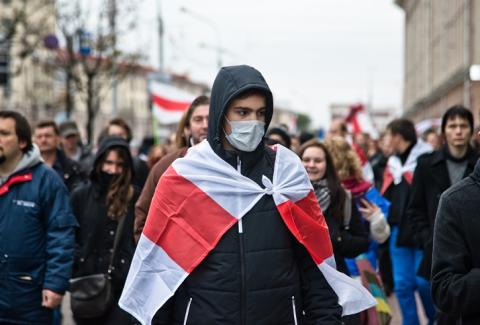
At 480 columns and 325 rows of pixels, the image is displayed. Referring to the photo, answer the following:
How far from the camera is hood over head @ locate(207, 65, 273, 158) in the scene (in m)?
3.99

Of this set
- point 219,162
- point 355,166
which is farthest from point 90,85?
point 219,162

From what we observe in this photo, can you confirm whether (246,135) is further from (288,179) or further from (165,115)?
(165,115)

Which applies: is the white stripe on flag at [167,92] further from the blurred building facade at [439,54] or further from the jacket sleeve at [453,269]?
the blurred building facade at [439,54]

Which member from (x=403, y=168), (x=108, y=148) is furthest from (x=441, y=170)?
(x=108, y=148)

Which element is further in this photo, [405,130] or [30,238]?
[405,130]

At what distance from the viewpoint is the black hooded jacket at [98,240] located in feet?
21.2

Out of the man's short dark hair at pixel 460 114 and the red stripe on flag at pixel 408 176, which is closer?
the man's short dark hair at pixel 460 114

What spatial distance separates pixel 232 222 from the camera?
3.95m

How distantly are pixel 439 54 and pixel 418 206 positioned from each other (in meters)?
52.3

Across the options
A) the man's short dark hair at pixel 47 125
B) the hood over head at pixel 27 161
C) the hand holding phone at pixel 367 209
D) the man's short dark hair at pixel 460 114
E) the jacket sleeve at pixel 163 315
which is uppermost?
the man's short dark hair at pixel 47 125

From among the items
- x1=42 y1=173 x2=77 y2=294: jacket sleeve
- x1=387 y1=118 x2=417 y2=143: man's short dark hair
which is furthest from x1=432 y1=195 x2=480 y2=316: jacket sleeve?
x1=387 y1=118 x2=417 y2=143: man's short dark hair

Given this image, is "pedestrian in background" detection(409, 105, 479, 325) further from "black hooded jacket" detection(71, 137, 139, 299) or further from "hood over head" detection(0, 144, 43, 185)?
"hood over head" detection(0, 144, 43, 185)

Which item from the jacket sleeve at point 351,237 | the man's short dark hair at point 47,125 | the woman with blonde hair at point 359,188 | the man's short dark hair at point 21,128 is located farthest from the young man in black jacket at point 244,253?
the man's short dark hair at point 47,125

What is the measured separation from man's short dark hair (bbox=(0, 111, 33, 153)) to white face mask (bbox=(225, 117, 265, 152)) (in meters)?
2.48
